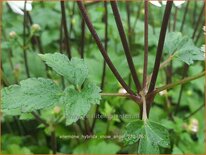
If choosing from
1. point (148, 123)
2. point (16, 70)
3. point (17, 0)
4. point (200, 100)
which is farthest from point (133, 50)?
point (148, 123)

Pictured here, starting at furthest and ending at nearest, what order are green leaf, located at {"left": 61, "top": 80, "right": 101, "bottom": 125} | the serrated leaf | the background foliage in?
the background foliage
the serrated leaf
green leaf, located at {"left": 61, "top": 80, "right": 101, "bottom": 125}

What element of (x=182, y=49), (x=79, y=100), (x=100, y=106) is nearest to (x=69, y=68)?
(x=79, y=100)

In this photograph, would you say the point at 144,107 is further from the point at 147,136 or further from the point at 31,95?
the point at 31,95

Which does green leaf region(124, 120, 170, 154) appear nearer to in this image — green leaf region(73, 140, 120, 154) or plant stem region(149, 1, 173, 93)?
plant stem region(149, 1, 173, 93)

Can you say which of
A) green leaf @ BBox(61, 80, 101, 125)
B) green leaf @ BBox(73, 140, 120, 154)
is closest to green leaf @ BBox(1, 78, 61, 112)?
green leaf @ BBox(61, 80, 101, 125)

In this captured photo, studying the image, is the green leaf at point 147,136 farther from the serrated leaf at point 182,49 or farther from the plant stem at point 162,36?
the serrated leaf at point 182,49

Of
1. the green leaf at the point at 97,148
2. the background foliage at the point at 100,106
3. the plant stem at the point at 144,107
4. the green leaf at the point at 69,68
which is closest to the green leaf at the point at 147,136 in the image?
the plant stem at the point at 144,107
